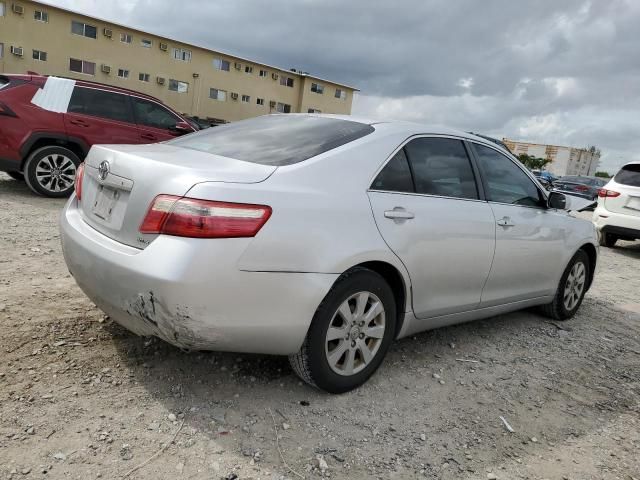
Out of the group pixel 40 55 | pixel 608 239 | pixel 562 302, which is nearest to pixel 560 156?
pixel 40 55

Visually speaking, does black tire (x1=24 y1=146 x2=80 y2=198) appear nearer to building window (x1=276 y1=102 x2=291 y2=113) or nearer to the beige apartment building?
the beige apartment building

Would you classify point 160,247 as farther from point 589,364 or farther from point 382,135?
point 589,364

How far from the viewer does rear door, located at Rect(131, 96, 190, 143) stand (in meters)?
8.21

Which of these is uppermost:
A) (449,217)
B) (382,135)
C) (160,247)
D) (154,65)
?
(154,65)

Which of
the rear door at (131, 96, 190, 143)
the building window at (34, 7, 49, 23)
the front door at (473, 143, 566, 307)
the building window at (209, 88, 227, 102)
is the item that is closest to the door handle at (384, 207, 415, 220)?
the front door at (473, 143, 566, 307)

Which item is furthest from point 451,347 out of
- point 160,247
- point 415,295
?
point 160,247

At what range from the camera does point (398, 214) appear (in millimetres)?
2961

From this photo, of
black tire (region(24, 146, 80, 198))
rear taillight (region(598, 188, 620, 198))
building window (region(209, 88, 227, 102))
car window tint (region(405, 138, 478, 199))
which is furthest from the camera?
building window (region(209, 88, 227, 102))

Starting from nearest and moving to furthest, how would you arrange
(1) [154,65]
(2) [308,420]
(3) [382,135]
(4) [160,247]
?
(4) [160,247]
(2) [308,420]
(3) [382,135]
(1) [154,65]

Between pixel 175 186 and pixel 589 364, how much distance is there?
3.30 metres

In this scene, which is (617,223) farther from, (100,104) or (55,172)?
(55,172)

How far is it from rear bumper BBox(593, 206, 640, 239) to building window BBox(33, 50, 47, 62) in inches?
1321

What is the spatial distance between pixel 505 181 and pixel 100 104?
6306mm

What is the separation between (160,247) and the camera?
233cm
